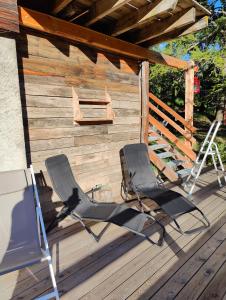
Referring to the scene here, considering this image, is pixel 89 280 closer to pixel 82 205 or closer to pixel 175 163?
pixel 82 205

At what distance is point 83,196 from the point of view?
3.43 meters

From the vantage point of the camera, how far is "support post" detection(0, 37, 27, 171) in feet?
8.82

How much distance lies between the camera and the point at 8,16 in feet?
8.49

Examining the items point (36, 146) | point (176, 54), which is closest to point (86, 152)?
point (36, 146)

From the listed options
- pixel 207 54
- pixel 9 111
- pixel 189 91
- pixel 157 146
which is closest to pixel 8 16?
pixel 9 111

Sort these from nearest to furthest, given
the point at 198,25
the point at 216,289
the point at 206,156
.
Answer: the point at 216,289 < the point at 198,25 < the point at 206,156

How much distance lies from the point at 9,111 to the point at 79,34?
1457mm

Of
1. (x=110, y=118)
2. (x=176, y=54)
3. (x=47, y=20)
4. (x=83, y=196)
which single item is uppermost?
(x=176, y=54)

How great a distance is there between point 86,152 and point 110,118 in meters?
0.69

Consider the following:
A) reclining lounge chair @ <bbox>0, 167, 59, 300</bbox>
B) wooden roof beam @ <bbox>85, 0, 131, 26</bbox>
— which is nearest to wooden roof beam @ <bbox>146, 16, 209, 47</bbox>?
wooden roof beam @ <bbox>85, 0, 131, 26</bbox>

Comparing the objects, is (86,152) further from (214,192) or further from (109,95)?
(214,192)

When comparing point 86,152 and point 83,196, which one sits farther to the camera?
point 86,152

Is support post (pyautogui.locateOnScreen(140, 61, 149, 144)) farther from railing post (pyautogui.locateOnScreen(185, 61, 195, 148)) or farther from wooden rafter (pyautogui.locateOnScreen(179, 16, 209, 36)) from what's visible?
railing post (pyautogui.locateOnScreen(185, 61, 195, 148))

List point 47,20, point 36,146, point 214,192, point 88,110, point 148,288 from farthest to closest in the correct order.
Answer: point 214,192, point 88,110, point 36,146, point 47,20, point 148,288
